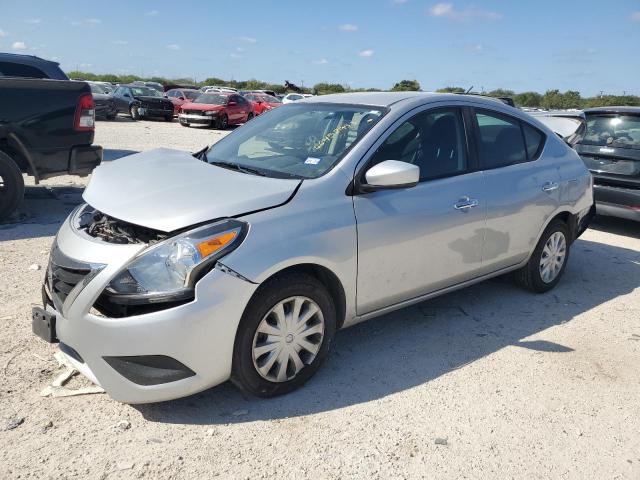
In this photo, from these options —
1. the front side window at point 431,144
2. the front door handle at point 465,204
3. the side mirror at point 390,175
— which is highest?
the front side window at point 431,144

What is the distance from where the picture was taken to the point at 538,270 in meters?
5.09

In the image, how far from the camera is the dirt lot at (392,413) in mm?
2752

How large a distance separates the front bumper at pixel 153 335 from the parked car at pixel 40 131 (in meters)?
4.22

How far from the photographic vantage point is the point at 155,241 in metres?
2.94

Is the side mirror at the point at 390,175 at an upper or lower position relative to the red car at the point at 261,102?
upper

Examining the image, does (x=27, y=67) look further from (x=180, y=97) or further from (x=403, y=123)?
(x=180, y=97)

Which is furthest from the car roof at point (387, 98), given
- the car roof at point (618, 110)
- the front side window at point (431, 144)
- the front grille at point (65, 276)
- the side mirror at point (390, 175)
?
the car roof at point (618, 110)

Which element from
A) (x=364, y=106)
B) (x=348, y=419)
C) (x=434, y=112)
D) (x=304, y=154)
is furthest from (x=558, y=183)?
(x=348, y=419)

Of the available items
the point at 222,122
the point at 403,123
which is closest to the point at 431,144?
the point at 403,123

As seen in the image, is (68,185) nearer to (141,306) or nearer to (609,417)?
(141,306)

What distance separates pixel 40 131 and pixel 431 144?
4.71 metres

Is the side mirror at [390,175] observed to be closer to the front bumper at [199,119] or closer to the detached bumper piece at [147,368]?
the detached bumper piece at [147,368]

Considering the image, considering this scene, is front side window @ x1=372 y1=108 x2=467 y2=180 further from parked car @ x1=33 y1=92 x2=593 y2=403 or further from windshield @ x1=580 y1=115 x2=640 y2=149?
windshield @ x1=580 y1=115 x2=640 y2=149

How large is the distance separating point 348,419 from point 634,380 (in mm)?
2036
